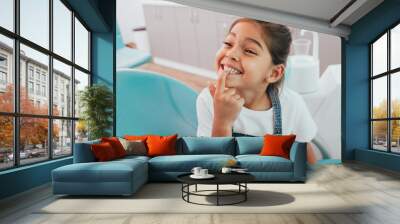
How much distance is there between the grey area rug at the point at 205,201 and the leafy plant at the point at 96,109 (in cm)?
263

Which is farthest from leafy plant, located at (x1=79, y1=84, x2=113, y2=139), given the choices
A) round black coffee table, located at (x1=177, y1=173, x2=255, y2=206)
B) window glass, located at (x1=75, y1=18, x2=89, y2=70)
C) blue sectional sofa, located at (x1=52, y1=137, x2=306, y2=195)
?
round black coffee table, located at (x1=177, y1=173, x2=255, y2=206)

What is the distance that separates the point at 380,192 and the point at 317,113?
3.83 meters

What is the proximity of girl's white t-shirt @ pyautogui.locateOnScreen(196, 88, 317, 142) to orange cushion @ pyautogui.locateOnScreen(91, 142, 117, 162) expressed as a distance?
3.17 m

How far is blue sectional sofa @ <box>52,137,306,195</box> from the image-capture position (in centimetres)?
489

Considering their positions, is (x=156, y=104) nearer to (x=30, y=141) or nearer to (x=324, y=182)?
(x=30, y=141)

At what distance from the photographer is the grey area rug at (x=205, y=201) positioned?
4203 millimetres

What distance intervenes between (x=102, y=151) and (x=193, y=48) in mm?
3948

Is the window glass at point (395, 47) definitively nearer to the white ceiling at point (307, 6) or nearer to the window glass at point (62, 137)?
the white ceiling at point (307, 6)

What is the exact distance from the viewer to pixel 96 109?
300 inches

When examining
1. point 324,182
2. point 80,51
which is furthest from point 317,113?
point 80,51

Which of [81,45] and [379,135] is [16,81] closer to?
[81,45]

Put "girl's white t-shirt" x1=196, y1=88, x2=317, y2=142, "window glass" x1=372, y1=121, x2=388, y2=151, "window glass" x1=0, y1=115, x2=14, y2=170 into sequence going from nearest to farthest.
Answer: "window glass" x1=0, y1=115, x2=14, y2=170 → "window glass" x1=372, y1=121, x2=388, y2=151 → "girl's white t-shirt" x1=196, y1=88, x2=317, y2=142

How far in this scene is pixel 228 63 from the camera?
8.62 meters

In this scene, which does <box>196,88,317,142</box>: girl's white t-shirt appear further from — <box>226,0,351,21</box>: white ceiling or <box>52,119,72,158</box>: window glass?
<box>52,119,72,158</box>: window glass
